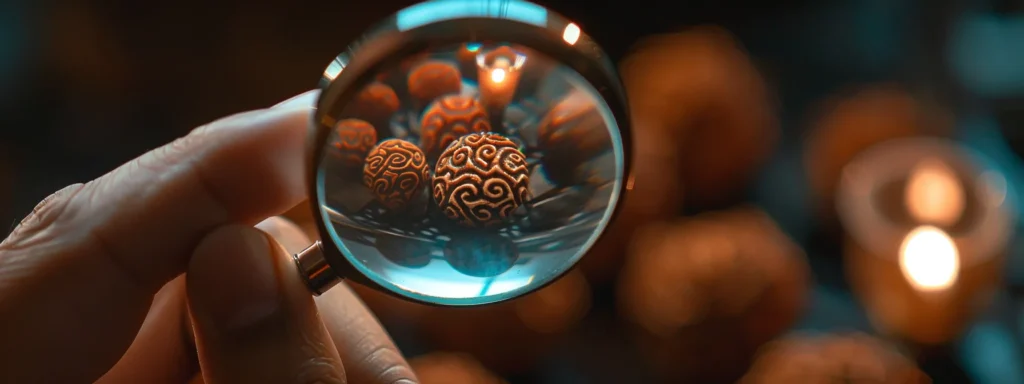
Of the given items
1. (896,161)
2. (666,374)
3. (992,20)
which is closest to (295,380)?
(666,374)

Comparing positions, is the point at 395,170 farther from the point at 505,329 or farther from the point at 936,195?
the point at 936,195

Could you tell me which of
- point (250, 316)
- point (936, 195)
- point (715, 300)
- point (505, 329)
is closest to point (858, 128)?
point (936, 195)

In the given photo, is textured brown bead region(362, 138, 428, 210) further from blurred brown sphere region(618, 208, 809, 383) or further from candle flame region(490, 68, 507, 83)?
blurred brown sphere region(618, 208, 809, 383)

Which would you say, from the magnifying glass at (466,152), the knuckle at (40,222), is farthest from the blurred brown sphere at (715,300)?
the knuckle at (40,222)

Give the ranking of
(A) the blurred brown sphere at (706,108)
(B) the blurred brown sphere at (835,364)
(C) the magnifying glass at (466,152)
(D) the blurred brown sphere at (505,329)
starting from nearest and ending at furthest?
(C) the magnifying glass at (466,152)
(B) the blurred brown sphere at (835,364)
(D) the blurred brown sphere at (505,329)
(A) the blurred brown sphere at (706,108)

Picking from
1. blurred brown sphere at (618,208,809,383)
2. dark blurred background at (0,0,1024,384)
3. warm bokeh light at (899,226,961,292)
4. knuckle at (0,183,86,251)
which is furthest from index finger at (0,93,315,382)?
warm bokeh light at (899,226,961,292)

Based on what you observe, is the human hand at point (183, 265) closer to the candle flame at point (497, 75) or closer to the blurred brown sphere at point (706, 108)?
the candle flame at point (497, 75)

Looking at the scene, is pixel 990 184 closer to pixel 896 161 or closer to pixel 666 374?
pixel 896 161
